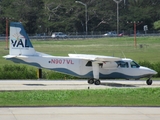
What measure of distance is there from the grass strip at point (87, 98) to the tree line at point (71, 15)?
3229 inches

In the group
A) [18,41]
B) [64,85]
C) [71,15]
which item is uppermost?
[71,15]

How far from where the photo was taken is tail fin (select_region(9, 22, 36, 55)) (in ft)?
110

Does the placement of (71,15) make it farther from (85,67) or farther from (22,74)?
(85,67)

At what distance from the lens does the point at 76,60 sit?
34031 millimetres

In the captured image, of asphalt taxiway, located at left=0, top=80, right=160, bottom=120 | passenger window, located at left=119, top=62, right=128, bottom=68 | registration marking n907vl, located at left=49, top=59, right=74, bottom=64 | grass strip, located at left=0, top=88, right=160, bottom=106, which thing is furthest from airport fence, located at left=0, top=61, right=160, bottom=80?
asphalt taxiway, located at left=0, top=80, right=160, bottom=120

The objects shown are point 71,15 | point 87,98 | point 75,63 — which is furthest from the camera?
point 71,15
